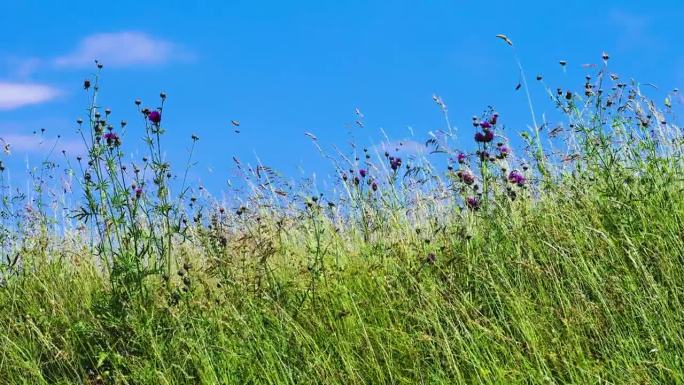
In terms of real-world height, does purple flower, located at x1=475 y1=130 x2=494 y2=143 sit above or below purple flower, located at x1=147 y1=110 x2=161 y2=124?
below

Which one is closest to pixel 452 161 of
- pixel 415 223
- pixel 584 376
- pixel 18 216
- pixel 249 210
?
pixel 415 223

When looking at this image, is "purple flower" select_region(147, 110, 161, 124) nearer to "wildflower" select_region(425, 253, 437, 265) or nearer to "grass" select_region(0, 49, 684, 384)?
"grass" select_region(0, 49, 684, 384)

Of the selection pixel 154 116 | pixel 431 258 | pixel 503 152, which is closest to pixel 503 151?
pixel 503 152

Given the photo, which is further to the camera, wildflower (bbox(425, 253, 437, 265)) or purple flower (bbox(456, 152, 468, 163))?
purple flower (bbox(456, 152, 468, 163))

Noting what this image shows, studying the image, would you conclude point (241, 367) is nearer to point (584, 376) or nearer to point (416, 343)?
point (416, 343)

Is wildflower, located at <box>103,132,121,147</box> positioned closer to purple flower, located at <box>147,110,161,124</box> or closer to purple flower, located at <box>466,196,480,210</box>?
purple flower, located at <box>147,110,161,124</box>

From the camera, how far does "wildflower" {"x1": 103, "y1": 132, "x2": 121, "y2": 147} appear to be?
16.2 ft

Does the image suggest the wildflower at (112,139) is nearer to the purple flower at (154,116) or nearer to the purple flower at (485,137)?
the purple flower at (154,116)

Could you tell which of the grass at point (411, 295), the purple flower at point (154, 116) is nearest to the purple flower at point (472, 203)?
the grass at point (411, 295)

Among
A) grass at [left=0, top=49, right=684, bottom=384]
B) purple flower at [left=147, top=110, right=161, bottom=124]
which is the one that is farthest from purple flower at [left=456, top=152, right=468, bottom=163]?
purple flower at [left=147, top=110, right=161, bottom=124]

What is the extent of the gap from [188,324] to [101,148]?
121cm

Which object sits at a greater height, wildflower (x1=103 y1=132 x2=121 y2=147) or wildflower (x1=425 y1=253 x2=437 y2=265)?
wildflower (x1=103 y1=132 x2=121 y2=147)

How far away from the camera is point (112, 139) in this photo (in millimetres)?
4941

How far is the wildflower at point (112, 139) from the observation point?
4.93 m
